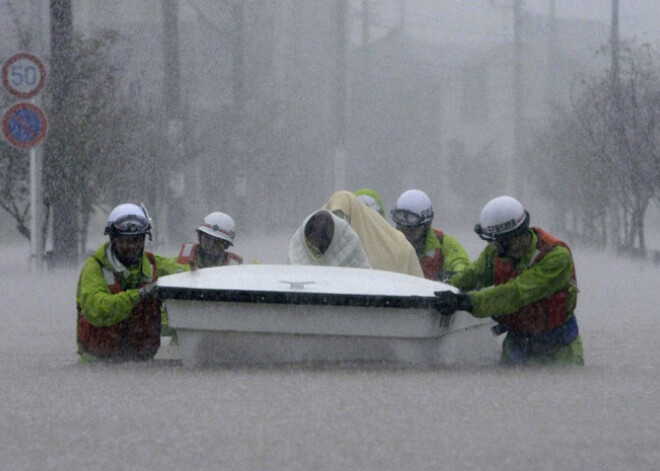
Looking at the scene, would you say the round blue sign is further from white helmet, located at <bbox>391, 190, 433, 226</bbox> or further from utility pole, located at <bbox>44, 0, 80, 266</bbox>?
white helmet, located at <bbox>391, 190, 433, 226</bbox>

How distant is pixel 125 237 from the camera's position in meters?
8.60

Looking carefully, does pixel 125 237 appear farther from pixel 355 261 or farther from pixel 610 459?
pixel 610 459

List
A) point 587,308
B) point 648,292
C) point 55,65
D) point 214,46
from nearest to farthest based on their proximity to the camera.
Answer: point 587,308 → point 648,292 → point 55,65 → point 214,46

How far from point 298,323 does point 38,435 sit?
2.30 metres

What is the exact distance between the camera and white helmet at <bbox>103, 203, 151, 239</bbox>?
28.2 feet

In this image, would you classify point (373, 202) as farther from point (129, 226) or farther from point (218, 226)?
point (129, 226)

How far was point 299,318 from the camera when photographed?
8.23 metres

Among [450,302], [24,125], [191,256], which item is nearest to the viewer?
[450,302]

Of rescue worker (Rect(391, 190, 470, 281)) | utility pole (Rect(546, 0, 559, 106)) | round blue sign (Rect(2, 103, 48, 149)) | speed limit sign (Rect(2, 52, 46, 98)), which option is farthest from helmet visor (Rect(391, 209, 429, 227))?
utility pole (Rect(546, 0, 559, 106))

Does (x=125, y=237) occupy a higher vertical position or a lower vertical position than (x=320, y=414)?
higher

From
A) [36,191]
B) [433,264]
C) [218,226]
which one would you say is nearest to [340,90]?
[36,191]

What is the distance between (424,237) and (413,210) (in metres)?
0.30

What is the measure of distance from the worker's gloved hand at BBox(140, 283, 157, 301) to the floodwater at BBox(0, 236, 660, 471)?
1.51ft

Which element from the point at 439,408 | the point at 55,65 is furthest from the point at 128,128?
the point at 439,408
